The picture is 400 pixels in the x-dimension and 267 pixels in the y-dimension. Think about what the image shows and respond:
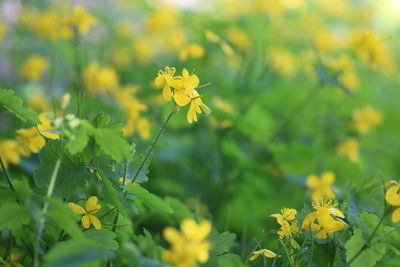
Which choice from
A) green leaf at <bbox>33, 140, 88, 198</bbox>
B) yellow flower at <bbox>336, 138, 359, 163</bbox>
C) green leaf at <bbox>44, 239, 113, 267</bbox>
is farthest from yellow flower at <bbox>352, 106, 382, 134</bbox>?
green leaf at <bbox>44, 239, 113, 267</bbox>

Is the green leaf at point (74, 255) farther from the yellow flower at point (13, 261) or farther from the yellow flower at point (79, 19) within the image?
the yellow flower at point (79, 19)

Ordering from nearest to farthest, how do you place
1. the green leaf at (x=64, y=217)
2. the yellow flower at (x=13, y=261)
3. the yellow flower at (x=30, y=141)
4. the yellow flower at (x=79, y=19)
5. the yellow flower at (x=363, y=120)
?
the green leaf at (x=64, y=217) < the yellow flower at (x=13, y=261) < the yellow flower at (x=30, y=141) < the yellow flower at (x=79, y=19) < the yellow flower at (x=363, y=120)

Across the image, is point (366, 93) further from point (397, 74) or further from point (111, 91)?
point (111, 91)

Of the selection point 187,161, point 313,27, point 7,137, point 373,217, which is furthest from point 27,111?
point 313,27

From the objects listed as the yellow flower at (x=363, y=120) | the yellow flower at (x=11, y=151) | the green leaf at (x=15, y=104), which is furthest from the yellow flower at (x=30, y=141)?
the yellow flower at (x=363, y=120)

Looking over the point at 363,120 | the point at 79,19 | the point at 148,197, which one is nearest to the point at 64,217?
the point at 148,197

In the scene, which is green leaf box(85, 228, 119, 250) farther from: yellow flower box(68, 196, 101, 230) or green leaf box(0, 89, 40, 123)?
green leaf box(0, 89, 40, 123)
